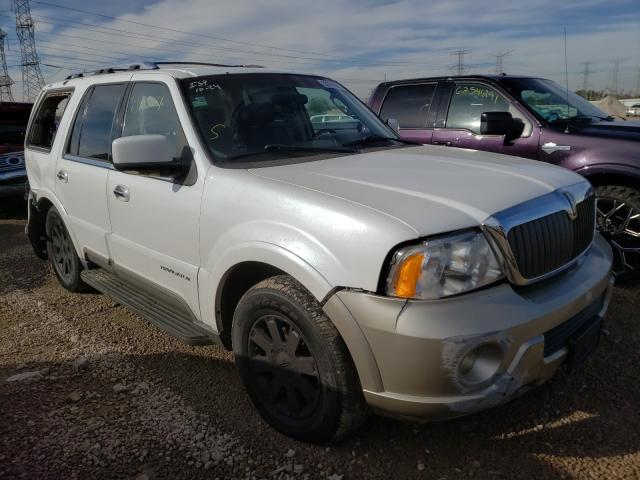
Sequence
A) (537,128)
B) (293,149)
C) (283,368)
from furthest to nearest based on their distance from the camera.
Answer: (537,128)
(293,149)
(283,368)

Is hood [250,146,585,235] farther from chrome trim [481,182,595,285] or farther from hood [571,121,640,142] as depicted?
hood [571,121,640,142]

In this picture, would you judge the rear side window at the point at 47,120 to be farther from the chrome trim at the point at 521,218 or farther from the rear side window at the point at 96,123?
the chrome trim at the point at 521,218

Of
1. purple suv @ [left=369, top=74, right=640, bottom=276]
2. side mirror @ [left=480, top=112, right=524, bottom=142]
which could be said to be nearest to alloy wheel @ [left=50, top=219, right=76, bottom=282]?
purple suv @ [left=369, top=74, right=640, bottom=276]

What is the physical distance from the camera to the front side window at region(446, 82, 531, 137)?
5.53 m

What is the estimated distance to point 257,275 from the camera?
9.29 feet

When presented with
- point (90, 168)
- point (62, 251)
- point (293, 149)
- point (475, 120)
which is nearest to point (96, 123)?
point (90, 168)

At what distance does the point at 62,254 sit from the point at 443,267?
13.3 ft

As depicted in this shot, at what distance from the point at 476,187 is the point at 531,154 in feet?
10.1

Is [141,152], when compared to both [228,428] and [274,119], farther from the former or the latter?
[228,428]

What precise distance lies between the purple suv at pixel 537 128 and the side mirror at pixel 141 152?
7.74 ft

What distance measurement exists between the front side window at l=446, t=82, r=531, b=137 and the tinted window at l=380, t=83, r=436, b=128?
0.32 m

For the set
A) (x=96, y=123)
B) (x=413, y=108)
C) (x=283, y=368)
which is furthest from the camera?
(x=413, y=108)

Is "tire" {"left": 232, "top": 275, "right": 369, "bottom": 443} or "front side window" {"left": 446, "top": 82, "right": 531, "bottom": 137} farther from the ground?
"front side window" {"left": 446, "top": 82, "right": 531, "bottom": 137}

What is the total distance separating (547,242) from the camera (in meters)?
2.38
